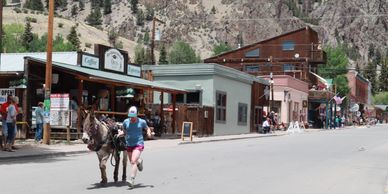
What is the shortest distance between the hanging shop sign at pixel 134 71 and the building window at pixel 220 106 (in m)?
6.24

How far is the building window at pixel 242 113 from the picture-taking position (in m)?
42.4

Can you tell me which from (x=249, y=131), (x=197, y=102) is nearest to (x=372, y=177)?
(x=197, y=102)

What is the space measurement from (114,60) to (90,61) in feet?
6.84

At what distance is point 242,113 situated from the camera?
43156 mm

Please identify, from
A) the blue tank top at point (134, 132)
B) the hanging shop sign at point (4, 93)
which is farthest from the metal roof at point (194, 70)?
the blue tank top at point (134, 132)

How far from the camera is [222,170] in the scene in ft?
50.1

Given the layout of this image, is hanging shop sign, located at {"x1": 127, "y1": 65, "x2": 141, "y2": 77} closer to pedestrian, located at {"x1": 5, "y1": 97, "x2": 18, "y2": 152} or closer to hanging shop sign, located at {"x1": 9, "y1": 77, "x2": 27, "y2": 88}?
hanging shop sign, located at {"x1": 9, "y1": 77, "x2": 27, "y2": 88}

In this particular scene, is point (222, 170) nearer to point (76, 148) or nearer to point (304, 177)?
point (304, 177)

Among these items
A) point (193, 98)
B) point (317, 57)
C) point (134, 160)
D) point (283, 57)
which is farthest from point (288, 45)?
point (134, 160)

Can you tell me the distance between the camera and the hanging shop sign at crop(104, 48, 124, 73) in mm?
30727

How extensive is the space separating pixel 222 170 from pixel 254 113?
3063 cm

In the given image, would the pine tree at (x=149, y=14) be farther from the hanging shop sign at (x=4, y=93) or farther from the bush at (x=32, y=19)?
the hanging shop sign at (x=4, y=93)

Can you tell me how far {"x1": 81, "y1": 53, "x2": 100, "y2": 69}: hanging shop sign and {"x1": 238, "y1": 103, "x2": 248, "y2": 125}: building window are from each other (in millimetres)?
15064

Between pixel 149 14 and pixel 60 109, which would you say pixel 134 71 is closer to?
pixel 60 109
